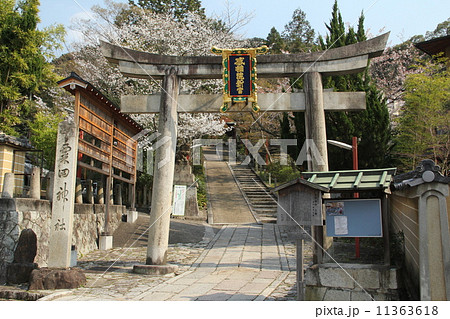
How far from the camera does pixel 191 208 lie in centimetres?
1984

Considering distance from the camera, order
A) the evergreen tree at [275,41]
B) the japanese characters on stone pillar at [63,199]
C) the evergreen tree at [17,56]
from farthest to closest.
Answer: the evergreen tree at [275,41]
the evergreen tree at [17,56]
the japanese characters on stone pillar at [63,199]

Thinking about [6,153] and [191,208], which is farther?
[191,208]

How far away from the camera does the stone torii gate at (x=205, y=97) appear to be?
1016 cm

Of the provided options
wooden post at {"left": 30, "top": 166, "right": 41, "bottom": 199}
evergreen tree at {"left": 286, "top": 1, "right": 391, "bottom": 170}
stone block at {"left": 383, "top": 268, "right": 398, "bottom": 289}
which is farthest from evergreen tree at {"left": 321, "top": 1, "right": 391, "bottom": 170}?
wooden post at {"left": 30, "top": 166, "right": 41, "bottom": 199}

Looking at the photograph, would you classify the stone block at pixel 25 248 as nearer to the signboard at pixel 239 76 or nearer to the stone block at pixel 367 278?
the signboard at pixel 239 76

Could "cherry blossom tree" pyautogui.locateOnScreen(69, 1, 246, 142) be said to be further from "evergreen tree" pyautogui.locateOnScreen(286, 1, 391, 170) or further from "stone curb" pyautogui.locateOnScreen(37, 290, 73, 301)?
"stone curb" pyautogui.locateOnScreen(37, 290, 73, 301)

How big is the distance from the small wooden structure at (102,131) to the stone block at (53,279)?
13.7 ft

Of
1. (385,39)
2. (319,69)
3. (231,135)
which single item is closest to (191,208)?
(319,69)

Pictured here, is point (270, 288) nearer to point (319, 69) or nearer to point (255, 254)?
point (255, 254)

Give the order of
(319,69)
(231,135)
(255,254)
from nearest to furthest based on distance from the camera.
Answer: (319,69) < (255,254) < (231,135)

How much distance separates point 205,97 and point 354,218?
19.8 feet

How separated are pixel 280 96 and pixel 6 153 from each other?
895 centimetres

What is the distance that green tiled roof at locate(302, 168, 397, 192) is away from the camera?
6.04 metres

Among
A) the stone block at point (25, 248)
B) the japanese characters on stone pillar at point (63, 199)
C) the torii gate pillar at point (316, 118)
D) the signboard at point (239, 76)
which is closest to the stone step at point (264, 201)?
the torii gate pillar at point (316, 118)
